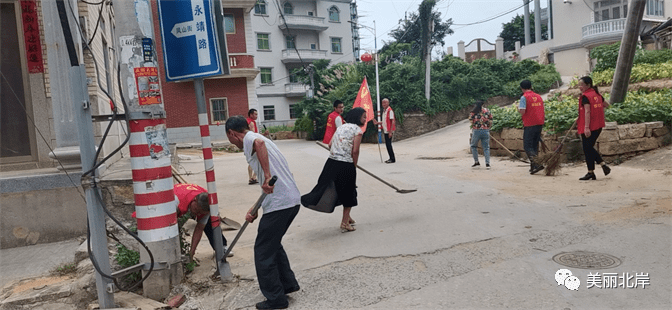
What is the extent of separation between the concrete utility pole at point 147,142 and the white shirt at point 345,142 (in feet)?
7.02

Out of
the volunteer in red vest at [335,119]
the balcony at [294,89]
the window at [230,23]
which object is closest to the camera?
the volunteer in red vest at [335,119]

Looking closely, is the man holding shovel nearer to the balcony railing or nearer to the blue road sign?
the blue road sign

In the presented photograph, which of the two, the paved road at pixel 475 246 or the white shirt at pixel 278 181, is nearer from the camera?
the paved road at pixel 475 246

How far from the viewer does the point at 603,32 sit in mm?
28438

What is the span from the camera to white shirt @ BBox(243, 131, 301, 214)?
3.88m

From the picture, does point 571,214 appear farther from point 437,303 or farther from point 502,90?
point 502,90

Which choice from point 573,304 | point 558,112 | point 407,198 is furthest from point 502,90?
point 573,304

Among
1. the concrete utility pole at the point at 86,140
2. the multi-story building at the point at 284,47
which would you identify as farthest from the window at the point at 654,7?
the concrete utility pole at the point at 86,140

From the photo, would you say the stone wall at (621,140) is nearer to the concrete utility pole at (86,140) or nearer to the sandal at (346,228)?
the sandal at (346,228)

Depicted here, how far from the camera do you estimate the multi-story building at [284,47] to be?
4269 cm

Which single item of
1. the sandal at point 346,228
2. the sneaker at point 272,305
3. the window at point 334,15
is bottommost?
the sneaker at point 272,305

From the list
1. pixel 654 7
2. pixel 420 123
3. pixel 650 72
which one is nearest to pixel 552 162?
pixel 650 72

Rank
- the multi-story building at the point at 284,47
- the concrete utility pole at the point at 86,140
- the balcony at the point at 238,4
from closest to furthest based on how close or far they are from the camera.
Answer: the concrete utility pole at the point at 86,140 < the balcony at the point at 238,4 < the multi-story building at the point at 284,47

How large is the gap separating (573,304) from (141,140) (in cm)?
345
